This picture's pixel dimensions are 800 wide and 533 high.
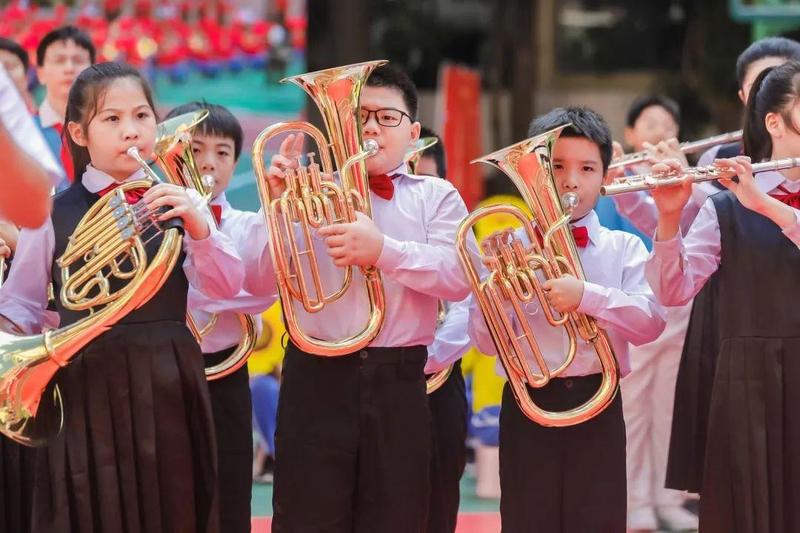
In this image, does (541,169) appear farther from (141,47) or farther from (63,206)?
(141,47)

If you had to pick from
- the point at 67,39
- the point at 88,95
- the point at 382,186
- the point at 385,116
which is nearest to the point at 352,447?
the point at 382,186

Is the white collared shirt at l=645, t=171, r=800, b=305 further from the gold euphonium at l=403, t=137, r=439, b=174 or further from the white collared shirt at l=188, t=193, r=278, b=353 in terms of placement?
the white collared shirt at l=188, t=193, r=278, b=353

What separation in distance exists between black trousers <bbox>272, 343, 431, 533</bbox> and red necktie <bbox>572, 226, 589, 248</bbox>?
62 cm

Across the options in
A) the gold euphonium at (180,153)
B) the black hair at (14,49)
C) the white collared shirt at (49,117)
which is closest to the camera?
the gold euphonium at (180,153)

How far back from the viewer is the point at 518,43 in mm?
13078

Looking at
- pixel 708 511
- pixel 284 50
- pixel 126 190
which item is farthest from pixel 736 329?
pixel 284 50

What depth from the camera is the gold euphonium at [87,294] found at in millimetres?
3400

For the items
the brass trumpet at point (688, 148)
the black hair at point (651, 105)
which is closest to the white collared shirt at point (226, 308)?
the brass trumpet at point (688, 148)

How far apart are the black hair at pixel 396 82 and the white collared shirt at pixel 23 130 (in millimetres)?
1598

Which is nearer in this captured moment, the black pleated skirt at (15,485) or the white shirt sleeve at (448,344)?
the black pleated skirt at (15,485)

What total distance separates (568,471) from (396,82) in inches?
47.2

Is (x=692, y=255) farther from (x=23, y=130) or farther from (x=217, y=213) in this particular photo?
(x=23, y=130)

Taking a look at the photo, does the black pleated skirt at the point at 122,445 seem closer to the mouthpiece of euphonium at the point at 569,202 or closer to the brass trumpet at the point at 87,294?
the brass trumpet at the point at 87,294

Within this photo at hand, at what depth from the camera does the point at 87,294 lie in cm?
364
